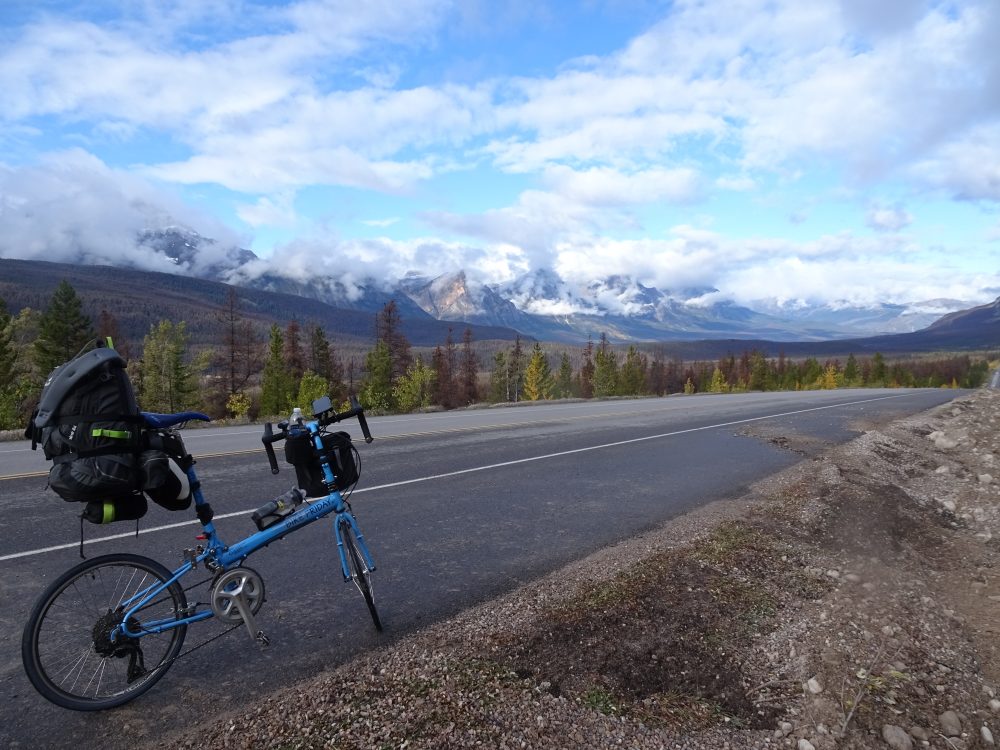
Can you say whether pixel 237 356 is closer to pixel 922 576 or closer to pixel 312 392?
pixel 312 392

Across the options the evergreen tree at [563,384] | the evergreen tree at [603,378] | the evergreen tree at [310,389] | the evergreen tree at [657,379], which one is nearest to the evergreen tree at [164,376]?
the evergreen tree at [310,389]

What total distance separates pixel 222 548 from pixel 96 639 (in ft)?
2.84

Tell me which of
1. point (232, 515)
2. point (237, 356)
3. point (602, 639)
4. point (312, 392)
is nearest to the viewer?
point (602, 639)

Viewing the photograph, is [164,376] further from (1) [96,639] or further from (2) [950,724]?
(2) [950,724]

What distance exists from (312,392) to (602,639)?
42.8 metres

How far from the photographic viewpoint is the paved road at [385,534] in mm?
3738

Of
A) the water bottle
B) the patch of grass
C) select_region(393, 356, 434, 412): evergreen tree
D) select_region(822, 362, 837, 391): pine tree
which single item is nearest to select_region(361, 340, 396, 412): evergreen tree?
select_region(393, 356, 434, 412): evergreen tree

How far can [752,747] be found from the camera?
3.20 meters

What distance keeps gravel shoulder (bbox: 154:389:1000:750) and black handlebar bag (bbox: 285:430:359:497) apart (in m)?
1.28

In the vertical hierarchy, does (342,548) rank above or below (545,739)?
above

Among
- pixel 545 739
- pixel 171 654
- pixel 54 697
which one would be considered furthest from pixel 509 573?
pixel 54 697

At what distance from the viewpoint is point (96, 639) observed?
3.61 metres

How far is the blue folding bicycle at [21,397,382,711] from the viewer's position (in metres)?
3.44

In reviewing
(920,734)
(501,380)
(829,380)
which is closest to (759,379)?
(829,380)
